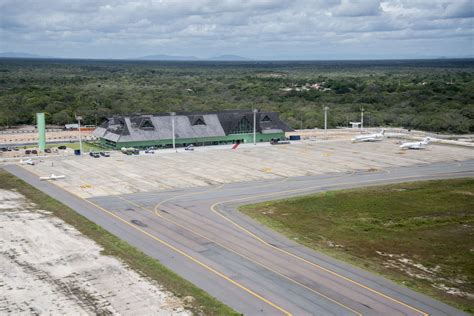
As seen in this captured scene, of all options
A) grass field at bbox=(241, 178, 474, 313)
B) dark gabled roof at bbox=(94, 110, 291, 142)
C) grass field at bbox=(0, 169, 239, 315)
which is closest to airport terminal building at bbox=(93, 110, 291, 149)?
dark gabled roof at bbox=(94, 110, 291, 142)

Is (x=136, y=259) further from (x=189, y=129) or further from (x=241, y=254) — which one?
(x=189, y=129)

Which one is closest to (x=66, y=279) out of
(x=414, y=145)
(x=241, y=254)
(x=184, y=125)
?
(x=241, y=254)

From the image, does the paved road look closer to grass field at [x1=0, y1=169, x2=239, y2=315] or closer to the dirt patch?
grass field at [x1=0, y1=169, x2=239, y2=315]

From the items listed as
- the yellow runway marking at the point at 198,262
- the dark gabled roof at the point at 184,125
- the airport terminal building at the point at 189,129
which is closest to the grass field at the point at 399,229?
the yellow runway marking at the point at 198,262

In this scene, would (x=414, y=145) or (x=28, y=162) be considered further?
(x=414, y=145)

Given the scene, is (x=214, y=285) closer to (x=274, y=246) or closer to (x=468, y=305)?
(x=274, y=246)

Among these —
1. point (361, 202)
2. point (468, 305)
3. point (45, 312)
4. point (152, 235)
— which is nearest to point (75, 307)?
point (45, 312)
